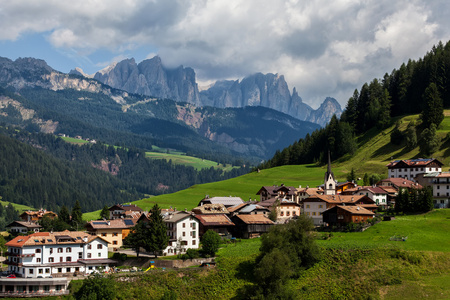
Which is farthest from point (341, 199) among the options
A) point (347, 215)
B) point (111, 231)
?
point (111, 231)

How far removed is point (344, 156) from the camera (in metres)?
189

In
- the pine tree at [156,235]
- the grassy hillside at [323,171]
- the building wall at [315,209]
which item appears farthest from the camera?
the grassy hillside at [323,171]

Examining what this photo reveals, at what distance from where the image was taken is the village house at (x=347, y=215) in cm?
10225

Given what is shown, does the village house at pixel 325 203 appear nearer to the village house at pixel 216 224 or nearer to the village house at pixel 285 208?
the village house at pixel 285 208

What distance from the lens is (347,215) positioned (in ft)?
337

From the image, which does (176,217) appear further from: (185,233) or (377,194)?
(377,194)

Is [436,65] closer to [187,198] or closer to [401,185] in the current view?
[401,185]

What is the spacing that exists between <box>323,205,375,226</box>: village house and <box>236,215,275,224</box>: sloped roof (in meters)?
11.7

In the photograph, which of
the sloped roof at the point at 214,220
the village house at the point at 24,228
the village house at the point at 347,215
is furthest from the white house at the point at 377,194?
the village house at the point at 24,228

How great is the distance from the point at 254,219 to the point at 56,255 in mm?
39048

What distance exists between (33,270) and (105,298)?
1856cm

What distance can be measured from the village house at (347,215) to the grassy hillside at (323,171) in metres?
54.7

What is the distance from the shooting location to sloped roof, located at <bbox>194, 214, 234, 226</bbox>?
107 m

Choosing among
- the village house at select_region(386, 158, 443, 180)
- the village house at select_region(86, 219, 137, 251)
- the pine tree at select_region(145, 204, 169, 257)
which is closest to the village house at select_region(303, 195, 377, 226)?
the village house at select_region(386, 158, 443, 180)
